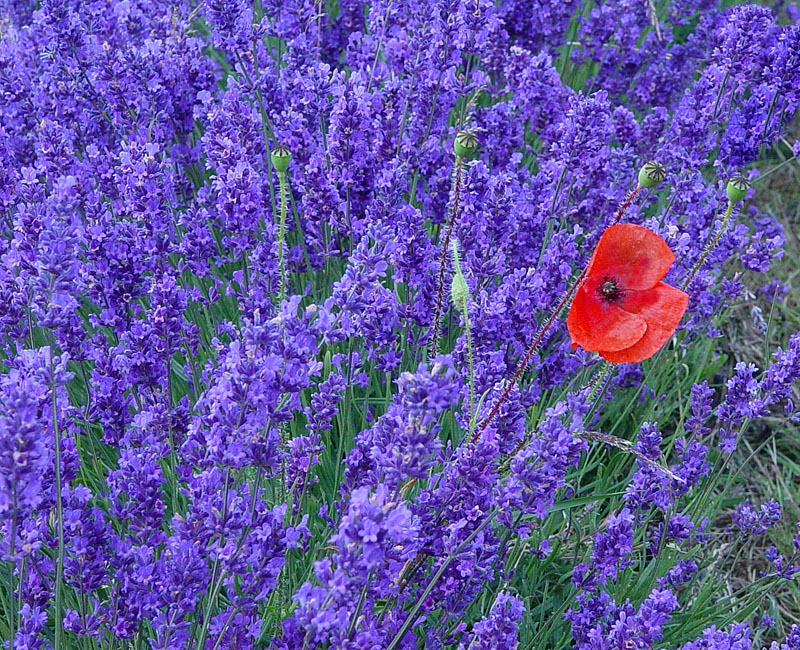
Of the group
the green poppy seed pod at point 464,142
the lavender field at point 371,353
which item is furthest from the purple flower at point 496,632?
the green poppy seed pod at point 464,142

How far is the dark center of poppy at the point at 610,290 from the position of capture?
6.49 ft

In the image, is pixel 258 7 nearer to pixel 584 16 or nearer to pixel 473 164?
pixel 584 16

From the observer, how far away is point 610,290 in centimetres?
199

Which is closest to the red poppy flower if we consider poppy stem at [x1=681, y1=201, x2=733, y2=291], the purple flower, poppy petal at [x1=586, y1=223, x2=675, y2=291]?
poppy petal at [x1=586, y1=223, x2=675, y2=291]

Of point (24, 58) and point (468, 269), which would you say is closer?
point (468, 269)

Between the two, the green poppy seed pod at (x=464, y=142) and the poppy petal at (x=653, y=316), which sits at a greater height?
the green poppy seed pod at (x=464, y=142)

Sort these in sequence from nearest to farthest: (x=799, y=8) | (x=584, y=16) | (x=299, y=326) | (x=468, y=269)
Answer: (x=299, y=326) → (x=468, y=269) → (x=584, y=16) → (x=799, y=8)

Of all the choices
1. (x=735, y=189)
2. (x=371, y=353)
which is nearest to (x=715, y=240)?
(x=735, y=189)

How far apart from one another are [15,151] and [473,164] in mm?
1335

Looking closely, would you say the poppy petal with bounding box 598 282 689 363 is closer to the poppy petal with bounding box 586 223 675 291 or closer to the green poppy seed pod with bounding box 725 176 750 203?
the poppy petal with bounding box 586 223 675 291

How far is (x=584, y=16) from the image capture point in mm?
4297

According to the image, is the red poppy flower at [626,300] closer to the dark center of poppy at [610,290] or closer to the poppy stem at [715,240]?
the dark center of poppy at [610,290]

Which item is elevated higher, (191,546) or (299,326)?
(299,326)

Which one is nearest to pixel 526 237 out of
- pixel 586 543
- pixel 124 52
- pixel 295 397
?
pixel 586 543
